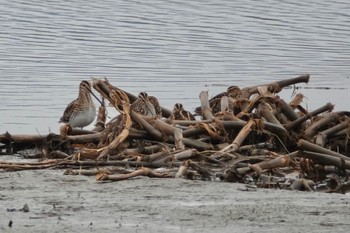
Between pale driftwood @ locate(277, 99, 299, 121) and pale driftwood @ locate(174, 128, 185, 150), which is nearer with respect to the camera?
pale driftwood @ locate(174, 128, 185, 150)

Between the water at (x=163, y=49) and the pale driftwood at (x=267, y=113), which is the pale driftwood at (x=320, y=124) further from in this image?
the water at (x=163, y=49)

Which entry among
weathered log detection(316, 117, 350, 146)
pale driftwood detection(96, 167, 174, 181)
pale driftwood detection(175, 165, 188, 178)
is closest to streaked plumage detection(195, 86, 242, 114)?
weathered log detection(316, 117, 350, 146)

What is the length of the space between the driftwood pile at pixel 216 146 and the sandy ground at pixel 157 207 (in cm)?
37

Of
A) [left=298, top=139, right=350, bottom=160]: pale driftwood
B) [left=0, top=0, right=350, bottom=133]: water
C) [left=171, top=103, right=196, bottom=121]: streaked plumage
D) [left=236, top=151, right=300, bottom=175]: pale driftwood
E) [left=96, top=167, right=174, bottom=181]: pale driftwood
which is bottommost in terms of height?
[left=96, top=167, right=174, bottom=181]: pale driftwood

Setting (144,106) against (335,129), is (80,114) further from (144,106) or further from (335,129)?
(335,129)

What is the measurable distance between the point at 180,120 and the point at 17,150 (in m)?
1.67

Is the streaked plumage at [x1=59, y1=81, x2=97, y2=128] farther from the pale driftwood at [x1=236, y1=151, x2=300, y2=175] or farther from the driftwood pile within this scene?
the pale driftwood at [x1=236, y1=151, x2=300, y2=175]

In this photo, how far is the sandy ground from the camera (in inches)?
319

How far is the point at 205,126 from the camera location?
11.4m

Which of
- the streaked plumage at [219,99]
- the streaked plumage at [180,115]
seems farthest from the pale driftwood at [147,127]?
the streaked plumage at [219,99]

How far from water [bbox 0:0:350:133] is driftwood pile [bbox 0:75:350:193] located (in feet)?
5.02

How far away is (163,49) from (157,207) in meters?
16.5

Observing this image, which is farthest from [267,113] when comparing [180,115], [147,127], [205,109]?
[147,127]

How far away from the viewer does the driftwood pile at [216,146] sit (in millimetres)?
10195
